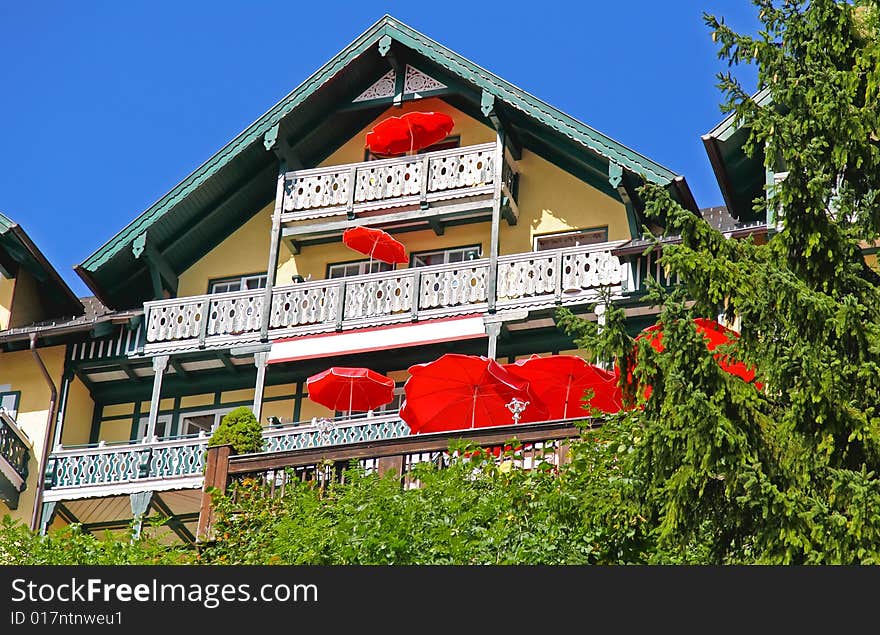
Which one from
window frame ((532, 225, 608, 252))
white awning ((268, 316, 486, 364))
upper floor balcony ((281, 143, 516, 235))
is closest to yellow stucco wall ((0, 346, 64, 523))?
white awning ((268, 316, 486, 364))

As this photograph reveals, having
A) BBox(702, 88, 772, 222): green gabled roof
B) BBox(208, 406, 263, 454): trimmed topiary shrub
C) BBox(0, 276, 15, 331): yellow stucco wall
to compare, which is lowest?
BBox(208, 406, 263, 454): trimmed topiary shrub

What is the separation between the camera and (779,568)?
12.0m

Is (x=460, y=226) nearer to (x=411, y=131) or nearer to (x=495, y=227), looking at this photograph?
(x=495, y=227)

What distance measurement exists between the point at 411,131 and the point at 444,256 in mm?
2415

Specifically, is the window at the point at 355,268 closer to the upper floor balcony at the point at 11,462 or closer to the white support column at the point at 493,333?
the white support column at the point at 493,333

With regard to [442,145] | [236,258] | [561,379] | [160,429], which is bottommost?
[561,379]

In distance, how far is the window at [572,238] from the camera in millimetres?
31438

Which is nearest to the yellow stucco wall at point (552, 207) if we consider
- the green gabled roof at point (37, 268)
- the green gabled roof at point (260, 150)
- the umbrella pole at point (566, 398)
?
the green gabled roof at point (260, 150)

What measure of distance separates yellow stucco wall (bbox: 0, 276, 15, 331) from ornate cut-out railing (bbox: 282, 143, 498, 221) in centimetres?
568

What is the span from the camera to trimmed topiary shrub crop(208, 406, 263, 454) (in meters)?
26.2

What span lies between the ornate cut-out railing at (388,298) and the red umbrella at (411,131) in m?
2.60

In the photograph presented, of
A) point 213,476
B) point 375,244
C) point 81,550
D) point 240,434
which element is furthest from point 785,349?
point 375,244

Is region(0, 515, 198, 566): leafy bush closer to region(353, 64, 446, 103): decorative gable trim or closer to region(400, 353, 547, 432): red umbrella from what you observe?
region(400, 353, 547, 432): red umbrella

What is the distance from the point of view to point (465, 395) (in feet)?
87.2
